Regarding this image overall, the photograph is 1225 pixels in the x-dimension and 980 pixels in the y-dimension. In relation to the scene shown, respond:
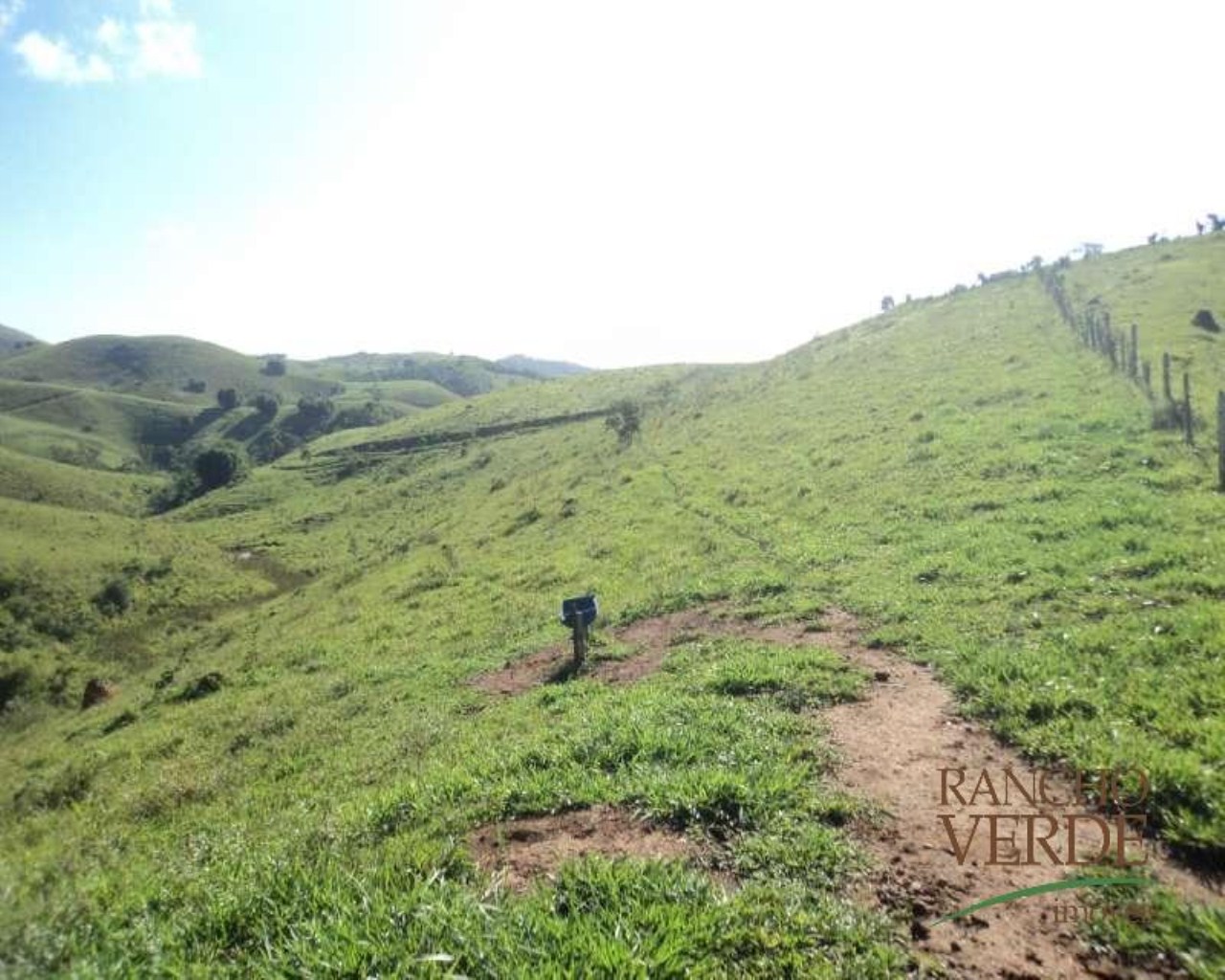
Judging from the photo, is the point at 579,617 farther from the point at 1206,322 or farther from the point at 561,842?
the point at 1206,322

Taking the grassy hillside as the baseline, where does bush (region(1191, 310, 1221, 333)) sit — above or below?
above

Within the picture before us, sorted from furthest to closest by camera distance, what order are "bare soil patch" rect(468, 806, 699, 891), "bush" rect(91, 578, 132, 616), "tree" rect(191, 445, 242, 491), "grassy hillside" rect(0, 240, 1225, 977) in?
"tree" rect(191, 445, 242, 491) < "bush" rect(91, 578, 132, 616) < "bare soil patch" rect(468, 806, 699, 891) < "grassy hillside" rect(0, 240, 1225, 977)

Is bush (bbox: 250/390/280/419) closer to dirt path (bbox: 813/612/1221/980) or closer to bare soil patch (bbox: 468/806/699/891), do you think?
bare soil patch (bbox: 468/806/699/891)

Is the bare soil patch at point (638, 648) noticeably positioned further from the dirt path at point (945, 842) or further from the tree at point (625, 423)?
the tree at point (625, 423)

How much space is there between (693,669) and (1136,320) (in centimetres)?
4516

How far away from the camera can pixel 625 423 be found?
5319 centimetres

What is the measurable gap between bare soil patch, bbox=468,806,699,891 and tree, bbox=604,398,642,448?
42126 millimetres

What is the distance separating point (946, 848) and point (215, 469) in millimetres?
124155

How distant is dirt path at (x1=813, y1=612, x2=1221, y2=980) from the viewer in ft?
16.6

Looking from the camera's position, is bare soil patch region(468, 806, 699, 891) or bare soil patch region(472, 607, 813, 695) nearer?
bare soil patch region(468, 806, 699, 891)

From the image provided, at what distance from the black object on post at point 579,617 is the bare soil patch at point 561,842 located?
693cm

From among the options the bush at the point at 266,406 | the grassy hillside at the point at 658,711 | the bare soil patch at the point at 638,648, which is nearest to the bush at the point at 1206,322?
the grassy hillside at the point at 658,711

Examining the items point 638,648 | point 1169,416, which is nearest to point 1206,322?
point 1169,416

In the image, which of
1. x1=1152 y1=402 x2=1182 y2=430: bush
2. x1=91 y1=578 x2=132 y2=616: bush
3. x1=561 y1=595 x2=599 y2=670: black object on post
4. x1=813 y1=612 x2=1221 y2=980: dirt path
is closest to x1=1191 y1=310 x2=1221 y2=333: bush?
x1=1152 y1=402 x2=1182 y2=430: bush
